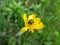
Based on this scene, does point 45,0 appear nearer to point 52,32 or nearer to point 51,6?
point 51,6

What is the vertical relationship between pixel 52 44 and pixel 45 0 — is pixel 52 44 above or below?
below

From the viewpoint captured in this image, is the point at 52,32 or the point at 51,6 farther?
the point at 51,6

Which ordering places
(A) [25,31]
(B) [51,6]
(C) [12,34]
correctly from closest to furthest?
1. (A) [25,31]
2. (C) [12,34]
3. (B) [51,6]

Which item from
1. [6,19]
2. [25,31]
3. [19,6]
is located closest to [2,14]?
[6,19]

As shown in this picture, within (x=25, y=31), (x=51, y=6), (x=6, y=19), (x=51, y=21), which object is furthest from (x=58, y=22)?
(x=6, y=19)

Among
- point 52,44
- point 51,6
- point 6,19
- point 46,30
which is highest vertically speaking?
point 51,6

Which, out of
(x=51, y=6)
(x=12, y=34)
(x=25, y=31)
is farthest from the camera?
(x=51, y=6)
